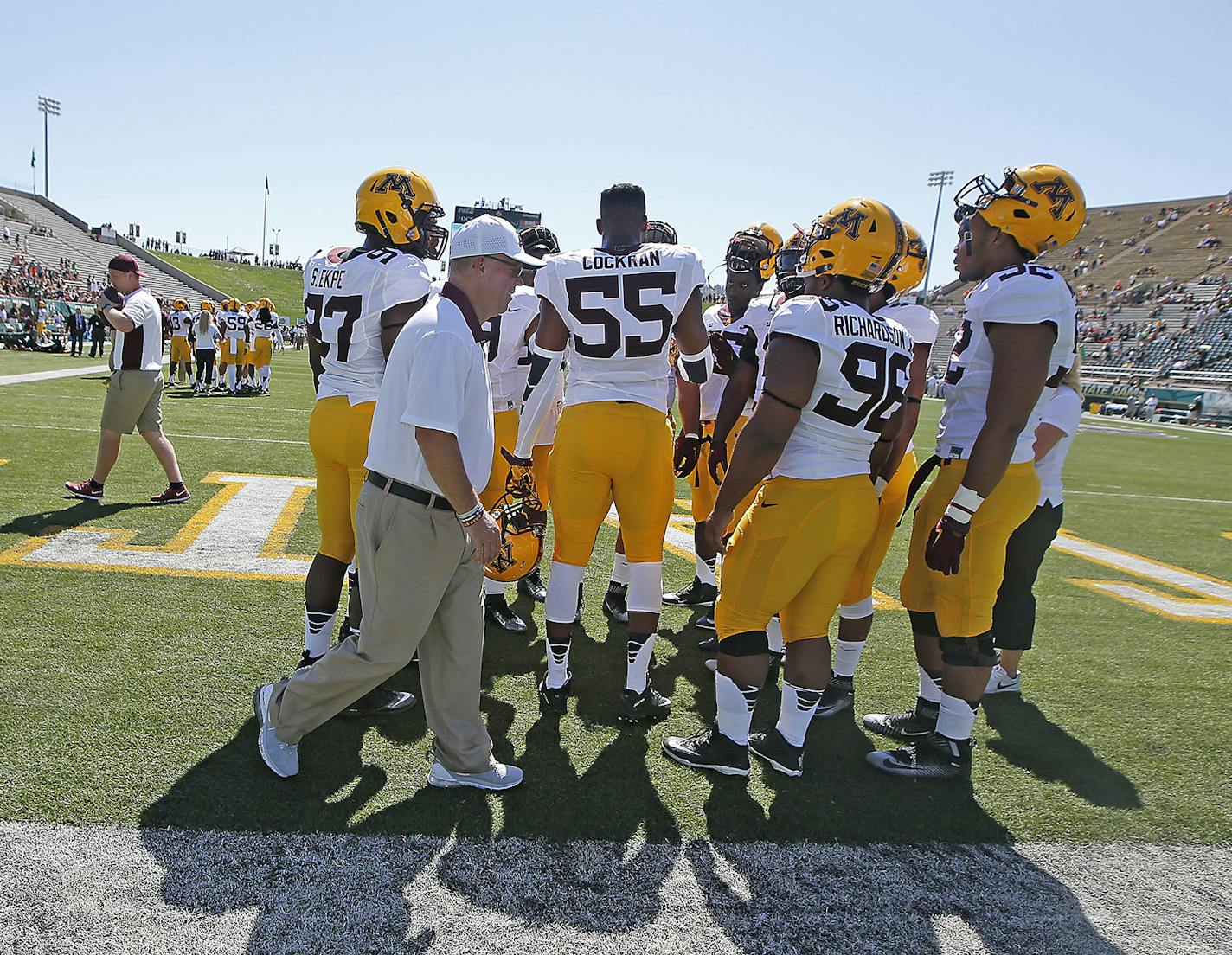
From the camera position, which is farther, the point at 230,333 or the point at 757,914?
the point at 230,333

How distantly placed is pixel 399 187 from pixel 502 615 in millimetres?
2573

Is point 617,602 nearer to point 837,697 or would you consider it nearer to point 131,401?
point 837,697

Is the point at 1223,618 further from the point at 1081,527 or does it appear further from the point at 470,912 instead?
the point at 470,912

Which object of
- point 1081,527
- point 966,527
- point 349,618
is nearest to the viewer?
point 966,527

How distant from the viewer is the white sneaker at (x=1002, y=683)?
443cm

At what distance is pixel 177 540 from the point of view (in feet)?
19.4

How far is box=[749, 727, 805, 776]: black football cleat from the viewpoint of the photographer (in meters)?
3.39

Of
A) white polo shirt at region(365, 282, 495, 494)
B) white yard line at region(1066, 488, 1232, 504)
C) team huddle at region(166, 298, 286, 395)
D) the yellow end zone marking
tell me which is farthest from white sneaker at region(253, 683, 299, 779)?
team huddle at region(166, 298, 286, 395)

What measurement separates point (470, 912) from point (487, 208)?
161ft

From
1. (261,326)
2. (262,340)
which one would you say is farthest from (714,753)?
(262,340)

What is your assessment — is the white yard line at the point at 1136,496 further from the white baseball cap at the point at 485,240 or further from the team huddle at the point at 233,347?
the team huddle at the point at 233,347

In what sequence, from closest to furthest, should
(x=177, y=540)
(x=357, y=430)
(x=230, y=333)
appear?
(x=357, y=430) < (x=177, y=540) < (x=230, y=333)

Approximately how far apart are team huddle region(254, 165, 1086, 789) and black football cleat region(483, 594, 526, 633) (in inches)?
20.9

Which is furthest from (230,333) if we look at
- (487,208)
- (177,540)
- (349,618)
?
(487,208)
